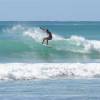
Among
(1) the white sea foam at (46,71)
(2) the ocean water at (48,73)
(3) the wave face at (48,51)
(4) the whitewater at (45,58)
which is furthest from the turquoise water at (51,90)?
(3) the wave face at (48,51)

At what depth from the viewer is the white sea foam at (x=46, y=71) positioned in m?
14.7

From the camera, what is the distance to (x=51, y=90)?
471 inches

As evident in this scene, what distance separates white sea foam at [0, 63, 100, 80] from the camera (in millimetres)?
14664

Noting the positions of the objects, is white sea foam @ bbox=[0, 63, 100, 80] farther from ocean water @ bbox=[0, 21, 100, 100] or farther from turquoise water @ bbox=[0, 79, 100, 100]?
turquoise water @ bbox=[0, 79, 100, 100]

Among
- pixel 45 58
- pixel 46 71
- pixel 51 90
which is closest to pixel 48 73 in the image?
pixel 46 71

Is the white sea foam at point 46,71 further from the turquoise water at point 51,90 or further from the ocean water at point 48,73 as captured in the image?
the turquoise water at point 51,90

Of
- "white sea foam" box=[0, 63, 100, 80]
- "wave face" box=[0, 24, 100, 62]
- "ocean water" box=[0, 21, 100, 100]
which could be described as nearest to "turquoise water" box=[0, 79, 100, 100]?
"ocean water" box=[0, 21, 100, 100]

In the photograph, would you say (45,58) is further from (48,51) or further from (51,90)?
(51,90)

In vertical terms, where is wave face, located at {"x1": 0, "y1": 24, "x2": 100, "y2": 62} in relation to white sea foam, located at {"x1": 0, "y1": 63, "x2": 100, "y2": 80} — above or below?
above

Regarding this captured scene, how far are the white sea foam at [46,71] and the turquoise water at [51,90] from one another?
2.99ft

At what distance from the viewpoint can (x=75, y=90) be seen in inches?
470

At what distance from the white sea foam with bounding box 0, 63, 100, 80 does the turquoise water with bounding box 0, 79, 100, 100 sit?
91 centimetres

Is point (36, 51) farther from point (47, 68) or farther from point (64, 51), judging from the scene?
point (47, 68)

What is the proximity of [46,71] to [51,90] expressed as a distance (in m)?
3.32
